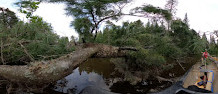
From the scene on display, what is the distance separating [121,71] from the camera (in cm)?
471

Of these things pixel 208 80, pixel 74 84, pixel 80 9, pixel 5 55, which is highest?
pixel 80 9

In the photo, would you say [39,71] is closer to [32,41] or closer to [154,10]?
[32,41]

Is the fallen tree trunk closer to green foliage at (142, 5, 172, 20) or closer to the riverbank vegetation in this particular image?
the riverbank vegetation

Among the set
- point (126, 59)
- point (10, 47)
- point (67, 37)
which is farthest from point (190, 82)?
point (10, 47)

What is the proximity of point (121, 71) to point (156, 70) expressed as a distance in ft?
4.41

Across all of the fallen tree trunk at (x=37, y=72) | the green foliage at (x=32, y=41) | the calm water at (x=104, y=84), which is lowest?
the calm water at (x=104, y=84)

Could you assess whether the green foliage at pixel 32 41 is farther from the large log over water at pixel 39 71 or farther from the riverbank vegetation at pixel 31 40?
the large log over water at pixel 39 71

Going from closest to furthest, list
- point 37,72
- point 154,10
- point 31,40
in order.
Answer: point 37,72, point 31,40, point 154,10

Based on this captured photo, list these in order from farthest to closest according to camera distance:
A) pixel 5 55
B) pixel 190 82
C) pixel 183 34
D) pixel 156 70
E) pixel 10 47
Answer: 1. pixel 183 34
2. pixel 156 70
3. pixel 190 82
4. pixel 5 55
5. pixel 10 47

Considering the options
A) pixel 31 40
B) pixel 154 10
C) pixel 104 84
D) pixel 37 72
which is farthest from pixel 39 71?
pixel 154 10

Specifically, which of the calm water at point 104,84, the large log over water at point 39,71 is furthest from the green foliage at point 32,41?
the calm water at point 104,84

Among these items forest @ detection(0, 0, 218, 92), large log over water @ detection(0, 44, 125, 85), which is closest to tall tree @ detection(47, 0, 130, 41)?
forest @ detection(0, 0, 218, 92)

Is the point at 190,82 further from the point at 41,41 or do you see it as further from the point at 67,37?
the point at 41,41

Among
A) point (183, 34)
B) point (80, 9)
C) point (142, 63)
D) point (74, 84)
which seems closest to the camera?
point (80, 9)
